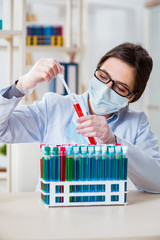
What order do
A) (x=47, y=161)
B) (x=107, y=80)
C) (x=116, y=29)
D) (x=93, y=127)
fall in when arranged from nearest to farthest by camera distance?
1. (x=47, y=161)
2. (x=93, y=127)
3. (x=107, y=80)
4. (x=116, y=29)

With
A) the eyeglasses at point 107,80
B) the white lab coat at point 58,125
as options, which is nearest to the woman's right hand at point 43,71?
the white lab coat at point 58,125

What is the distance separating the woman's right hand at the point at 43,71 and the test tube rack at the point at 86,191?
1.07 feet

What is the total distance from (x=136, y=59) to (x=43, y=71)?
17.7 inches

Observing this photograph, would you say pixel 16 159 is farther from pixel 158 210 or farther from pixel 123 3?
pixel 123 3

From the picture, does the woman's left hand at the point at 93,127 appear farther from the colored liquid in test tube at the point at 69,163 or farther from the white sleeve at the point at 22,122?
the white sleeve at the point at 22,122

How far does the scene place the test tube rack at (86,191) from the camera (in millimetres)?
1092

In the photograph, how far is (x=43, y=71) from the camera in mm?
1292

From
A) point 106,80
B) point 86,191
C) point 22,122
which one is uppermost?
point 106,80

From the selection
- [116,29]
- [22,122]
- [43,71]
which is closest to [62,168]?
[43,71]

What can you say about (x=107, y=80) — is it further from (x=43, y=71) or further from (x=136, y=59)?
(x=43, y=71)

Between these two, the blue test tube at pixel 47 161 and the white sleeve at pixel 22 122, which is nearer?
the blue test tube at pixel 47 161

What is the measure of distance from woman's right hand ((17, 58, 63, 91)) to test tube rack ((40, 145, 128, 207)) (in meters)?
0.32

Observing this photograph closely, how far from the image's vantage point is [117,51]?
1579mm

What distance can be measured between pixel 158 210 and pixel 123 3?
4.42 meters
